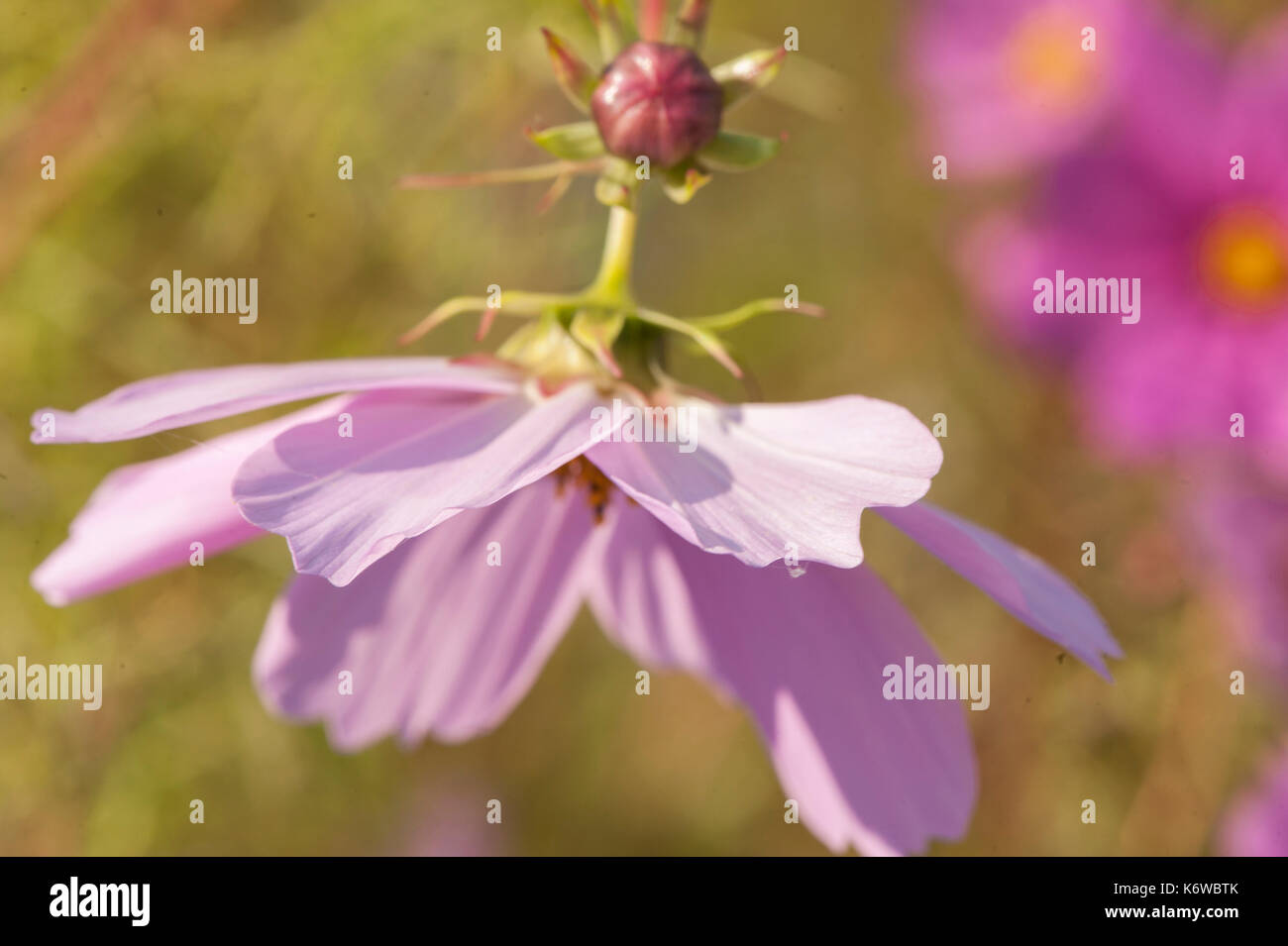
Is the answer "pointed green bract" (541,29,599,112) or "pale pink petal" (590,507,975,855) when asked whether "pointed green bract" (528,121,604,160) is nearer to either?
"pointed green bract" (541,29,599,112)

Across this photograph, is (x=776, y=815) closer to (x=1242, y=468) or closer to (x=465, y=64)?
(x=1242, y=468)

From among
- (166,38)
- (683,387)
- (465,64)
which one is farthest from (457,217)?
(683,387)

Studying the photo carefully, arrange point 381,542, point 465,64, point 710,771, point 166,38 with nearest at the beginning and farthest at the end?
point 381,542
point 166,38
point 465,64
point 710,771

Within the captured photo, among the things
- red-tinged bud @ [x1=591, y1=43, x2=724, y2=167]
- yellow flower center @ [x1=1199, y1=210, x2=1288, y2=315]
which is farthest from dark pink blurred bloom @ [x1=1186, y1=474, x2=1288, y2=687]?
red-tinged bud @ [x1=591, y1=43, x2=724, y2=167]

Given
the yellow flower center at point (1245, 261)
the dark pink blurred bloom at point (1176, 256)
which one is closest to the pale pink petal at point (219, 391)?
the dark pink blurred bloom at point (1176, 256)

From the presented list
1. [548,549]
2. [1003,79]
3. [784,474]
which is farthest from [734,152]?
[1003,79]

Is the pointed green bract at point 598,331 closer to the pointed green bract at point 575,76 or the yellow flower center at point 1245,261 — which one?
the pointed green bract at point 575,76
